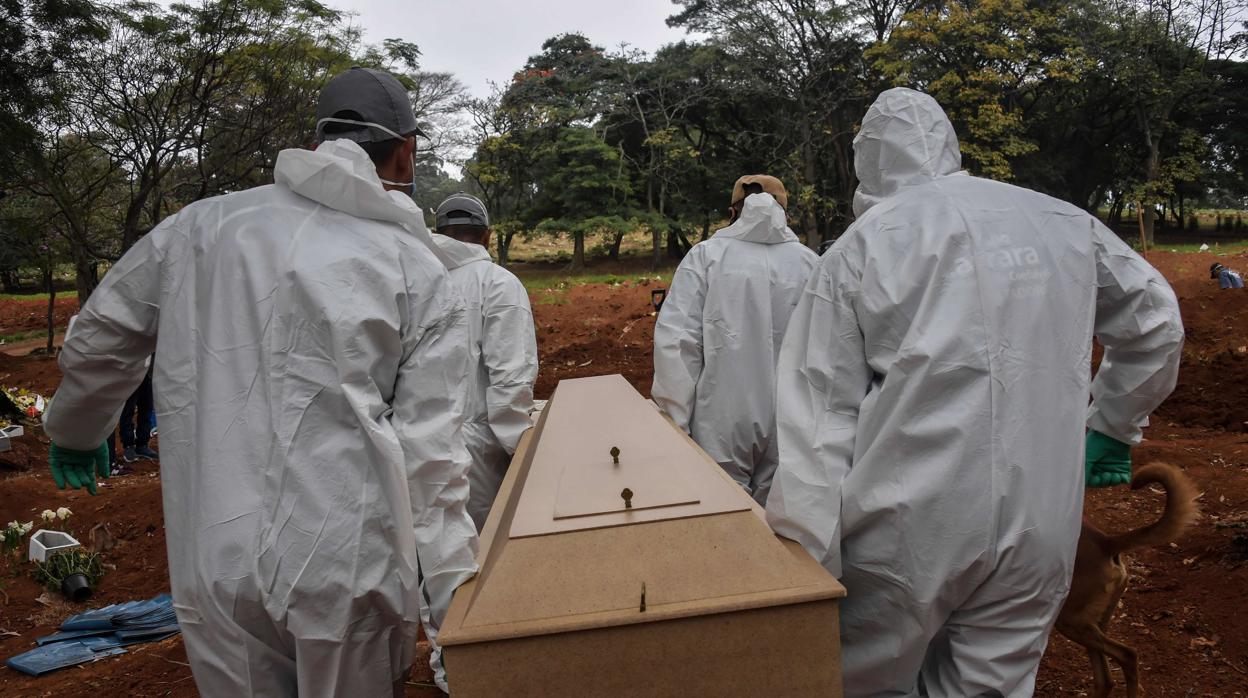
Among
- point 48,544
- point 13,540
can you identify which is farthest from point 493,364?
point 13,540

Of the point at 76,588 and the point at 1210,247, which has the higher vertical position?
the point at 76,588

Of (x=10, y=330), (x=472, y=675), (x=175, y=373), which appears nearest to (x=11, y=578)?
(x=175, y=373)

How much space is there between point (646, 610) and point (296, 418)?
0.74 m

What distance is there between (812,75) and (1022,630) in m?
22.2

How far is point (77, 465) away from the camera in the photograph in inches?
77.7

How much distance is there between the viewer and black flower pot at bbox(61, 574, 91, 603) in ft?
14.5

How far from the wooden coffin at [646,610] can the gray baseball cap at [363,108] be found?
944 millimetres

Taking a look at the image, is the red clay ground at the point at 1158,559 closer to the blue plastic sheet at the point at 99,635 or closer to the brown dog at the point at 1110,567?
the blue plastic sheet at the point at 99,635

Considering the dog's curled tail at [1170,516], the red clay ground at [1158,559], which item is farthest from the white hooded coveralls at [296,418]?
the dog's curled tail at [1170,516]

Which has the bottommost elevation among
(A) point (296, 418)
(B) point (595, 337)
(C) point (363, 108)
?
(B) point (595, 337)

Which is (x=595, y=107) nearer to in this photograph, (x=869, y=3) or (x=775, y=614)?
(x=869, y=3)

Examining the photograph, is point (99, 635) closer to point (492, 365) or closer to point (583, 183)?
point (492, 365)

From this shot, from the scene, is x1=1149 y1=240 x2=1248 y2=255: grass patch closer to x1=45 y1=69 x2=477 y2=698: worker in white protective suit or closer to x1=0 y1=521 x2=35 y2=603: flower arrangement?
x1=0 y1=521 x2=35 y2=603: flower arrangement

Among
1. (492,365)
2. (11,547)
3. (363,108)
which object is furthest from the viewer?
(11,547)
